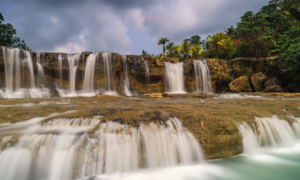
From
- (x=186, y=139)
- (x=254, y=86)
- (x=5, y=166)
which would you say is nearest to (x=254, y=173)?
(x=186, y=139)

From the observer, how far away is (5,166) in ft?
8.32

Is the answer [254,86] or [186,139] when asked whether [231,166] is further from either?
[254,86]

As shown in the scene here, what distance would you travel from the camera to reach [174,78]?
15.7 m

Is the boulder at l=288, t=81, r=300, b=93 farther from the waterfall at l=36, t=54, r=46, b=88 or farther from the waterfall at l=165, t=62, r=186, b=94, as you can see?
the waterfall at l=36, t=54, r=46, b=88

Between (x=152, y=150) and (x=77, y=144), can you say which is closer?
(x=77, y=144)

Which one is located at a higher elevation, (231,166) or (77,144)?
(77,144)

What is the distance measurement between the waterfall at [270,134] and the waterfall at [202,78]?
36.8 ft

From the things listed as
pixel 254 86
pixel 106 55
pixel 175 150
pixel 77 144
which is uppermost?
pixel 106 55

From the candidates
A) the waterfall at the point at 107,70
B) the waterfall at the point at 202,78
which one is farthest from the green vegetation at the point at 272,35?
the waterfall at the point at 107,70

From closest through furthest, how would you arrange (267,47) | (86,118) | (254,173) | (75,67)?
(254,173), (86,118), (75,67), (267,47)

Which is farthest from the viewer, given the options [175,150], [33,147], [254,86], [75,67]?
[254,86]

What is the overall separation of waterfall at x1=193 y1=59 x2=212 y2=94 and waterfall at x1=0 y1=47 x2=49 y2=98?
1229cm

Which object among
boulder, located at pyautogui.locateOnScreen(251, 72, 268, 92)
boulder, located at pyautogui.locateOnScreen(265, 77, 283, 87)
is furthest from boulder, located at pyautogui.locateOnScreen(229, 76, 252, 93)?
boulder, located at pyautogui.locateOnScreen(265, 77, 283, 87)

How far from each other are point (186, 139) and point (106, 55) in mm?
11938
